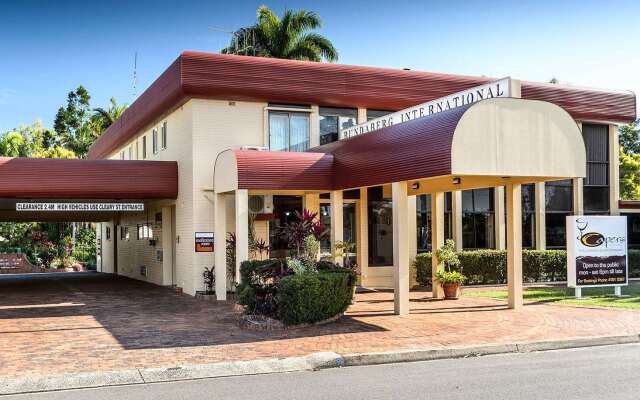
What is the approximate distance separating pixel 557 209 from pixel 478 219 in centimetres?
347

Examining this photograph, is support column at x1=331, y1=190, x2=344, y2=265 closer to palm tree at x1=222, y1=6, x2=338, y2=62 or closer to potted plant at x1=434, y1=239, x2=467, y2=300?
potted plant at x1=434, y1=239, x2=467, y2=300

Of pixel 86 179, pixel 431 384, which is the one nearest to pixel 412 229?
pixel 86 179

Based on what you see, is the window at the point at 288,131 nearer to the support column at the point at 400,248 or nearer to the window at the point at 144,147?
the support column at the point at 400,248

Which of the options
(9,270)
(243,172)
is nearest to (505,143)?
(243,172)

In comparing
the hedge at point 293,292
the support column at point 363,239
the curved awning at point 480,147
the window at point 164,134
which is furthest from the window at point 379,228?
the hedge at point 293,292

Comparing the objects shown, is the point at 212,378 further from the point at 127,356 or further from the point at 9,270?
the point at 9,270

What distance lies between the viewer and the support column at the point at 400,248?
1570 cm

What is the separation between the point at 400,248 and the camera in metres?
15.7

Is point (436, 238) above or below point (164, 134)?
below

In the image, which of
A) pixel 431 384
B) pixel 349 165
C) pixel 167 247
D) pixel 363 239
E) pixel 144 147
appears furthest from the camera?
pixel 144 147

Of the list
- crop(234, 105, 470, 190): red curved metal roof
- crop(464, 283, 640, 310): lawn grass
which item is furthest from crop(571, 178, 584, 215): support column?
crop(234, 105, 470, 190): red curved metal roof

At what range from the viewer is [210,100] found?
21.0 m

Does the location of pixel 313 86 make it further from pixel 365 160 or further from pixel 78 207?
pixel 78 207

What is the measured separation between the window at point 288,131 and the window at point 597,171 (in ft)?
34.9
